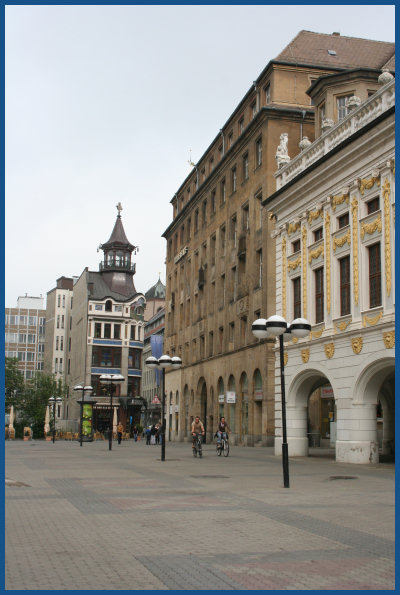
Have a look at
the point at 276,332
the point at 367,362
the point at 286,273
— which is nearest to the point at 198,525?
the point at 276,332

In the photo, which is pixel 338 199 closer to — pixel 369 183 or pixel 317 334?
pixel 369 183

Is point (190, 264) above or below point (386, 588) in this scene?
above

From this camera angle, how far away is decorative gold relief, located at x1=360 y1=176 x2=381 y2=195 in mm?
25719

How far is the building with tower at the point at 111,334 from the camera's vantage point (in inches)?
3570

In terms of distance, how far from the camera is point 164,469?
2386 cm

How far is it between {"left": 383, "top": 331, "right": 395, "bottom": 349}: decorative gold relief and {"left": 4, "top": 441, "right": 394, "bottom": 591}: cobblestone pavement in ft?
19.2

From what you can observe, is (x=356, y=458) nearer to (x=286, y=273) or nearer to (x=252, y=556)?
(x=286, y=273)

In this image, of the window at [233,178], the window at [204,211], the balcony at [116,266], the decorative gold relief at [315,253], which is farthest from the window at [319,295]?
the balcony at [116,266]

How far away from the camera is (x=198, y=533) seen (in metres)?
10.6

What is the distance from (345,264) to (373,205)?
2704 mm

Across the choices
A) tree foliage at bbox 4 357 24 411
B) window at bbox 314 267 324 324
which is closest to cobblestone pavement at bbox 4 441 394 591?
window at bbox 314 267 324 324

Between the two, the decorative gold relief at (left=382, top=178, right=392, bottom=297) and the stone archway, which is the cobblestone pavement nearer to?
the decorative gold relief at (left=382, top=178, right=392, bottom=297)

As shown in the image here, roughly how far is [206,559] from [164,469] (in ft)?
50.6

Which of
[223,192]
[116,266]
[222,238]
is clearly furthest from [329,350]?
[116,266]
